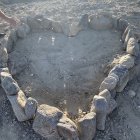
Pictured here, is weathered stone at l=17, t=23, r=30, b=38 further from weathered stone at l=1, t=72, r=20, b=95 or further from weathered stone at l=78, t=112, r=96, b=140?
weathered stone at l=78, t=112, r=96, b=140

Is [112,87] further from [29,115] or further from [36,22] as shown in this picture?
[36,22]

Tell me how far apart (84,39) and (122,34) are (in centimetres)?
94

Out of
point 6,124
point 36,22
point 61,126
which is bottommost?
point 6,124

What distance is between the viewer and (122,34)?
7.96m

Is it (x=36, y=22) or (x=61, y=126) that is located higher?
(x=36, y=22)

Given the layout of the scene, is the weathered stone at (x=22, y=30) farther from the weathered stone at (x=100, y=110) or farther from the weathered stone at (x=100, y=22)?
the weathered stone at (x=100, y=110)

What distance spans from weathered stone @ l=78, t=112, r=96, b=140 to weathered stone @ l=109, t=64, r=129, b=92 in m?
1.13

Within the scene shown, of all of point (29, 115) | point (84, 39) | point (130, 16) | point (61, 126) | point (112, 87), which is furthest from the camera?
point (130, 16)

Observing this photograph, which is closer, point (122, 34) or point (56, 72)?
point (56, 72)

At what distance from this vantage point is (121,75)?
6.27 metres

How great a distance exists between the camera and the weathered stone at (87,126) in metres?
5.25

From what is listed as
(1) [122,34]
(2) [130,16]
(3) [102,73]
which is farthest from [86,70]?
(2) [130,16]

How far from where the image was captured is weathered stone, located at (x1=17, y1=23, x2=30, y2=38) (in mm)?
8005

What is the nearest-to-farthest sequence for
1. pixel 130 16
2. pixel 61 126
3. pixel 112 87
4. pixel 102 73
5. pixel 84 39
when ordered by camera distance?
pixel 61 126 < pixel 112 87 < pixel 102 73 < pixel 84 39 < pixel 130 16
